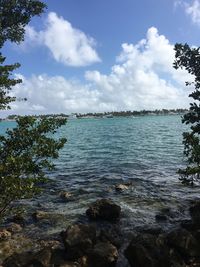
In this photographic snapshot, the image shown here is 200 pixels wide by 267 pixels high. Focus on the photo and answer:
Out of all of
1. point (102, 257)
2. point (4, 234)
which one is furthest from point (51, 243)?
point (102, 257)

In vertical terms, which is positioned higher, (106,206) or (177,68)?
(177,68)

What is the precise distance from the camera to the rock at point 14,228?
19.3 meters

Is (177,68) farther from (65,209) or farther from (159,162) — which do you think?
(159,162)

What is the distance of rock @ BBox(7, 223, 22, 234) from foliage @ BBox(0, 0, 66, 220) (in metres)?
2.39

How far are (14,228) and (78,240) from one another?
622cm

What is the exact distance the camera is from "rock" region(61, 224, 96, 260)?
14.9 m

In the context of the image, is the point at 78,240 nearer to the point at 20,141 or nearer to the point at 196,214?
the point at 20,141

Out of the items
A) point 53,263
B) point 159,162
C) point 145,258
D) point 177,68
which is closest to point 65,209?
point 53,263

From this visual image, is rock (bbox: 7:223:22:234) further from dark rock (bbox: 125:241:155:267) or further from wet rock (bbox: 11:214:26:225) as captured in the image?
dark rock (bbox: 125:241:155:267)

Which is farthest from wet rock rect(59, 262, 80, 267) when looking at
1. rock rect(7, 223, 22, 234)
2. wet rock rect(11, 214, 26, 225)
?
wet rock rect(11, 214, 26, 225)

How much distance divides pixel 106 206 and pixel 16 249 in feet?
22.1

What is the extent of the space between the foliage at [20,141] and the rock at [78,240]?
2.76m

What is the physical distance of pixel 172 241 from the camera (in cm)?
1519

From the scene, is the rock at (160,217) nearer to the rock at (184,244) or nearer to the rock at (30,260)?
the rock at (184,244)
